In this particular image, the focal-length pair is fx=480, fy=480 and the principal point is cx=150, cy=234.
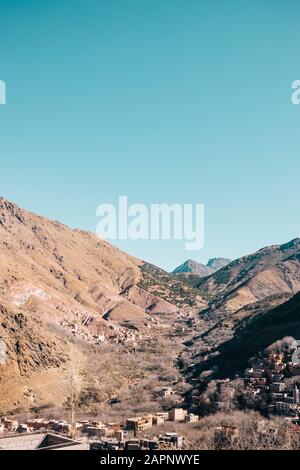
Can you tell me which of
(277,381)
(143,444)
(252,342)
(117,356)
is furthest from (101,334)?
(143,444)

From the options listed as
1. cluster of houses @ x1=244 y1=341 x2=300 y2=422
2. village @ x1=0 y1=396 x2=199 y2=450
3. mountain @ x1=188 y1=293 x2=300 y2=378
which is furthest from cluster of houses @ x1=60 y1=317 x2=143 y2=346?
village @ x1=0 y1=396 x2=199 y2=450

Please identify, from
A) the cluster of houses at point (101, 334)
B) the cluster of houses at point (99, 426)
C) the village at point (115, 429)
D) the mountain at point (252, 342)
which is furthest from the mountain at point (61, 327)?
the mountain at point (252, 342)

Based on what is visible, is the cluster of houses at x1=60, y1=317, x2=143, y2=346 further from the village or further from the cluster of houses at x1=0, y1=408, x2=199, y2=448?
the cluster of houses at x1=0, y1=408, x2=199, y2=448

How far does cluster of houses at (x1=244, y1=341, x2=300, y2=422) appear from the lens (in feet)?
147

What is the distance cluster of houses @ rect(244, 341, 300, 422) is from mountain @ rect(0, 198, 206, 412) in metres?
20.2

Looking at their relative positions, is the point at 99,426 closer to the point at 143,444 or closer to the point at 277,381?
the point at 143,444

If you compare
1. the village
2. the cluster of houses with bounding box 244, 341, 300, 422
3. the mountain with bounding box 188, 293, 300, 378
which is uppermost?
the mountain with bounding box 188, 293, 300, 378

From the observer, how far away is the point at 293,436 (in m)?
32.5

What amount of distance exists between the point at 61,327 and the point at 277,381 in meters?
58.5

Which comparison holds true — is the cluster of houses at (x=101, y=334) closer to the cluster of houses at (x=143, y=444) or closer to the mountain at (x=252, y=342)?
the mountain at (x=252, y=342)

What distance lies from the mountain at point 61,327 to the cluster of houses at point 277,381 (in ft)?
66.4

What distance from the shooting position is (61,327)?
102688 millimetres

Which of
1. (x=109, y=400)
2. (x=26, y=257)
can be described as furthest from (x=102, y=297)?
(x=109, y=400)
